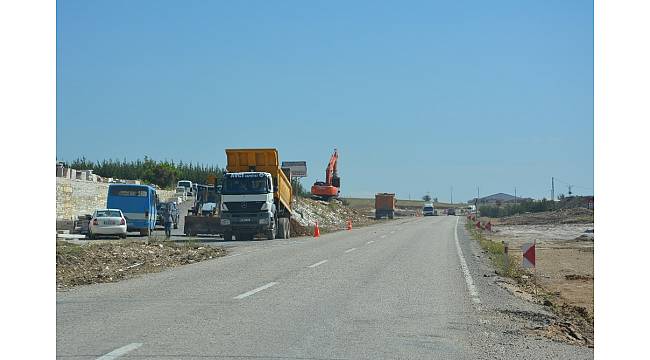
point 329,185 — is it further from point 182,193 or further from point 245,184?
point 245,184

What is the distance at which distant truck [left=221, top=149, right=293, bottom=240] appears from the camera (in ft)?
117

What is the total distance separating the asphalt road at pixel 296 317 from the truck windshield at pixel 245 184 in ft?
53.7

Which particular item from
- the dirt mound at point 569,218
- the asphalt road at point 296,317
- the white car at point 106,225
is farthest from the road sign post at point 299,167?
the asphalt road at point 296,317

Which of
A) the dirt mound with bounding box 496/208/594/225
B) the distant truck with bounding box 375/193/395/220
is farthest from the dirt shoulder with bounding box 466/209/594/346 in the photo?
the distant truck with bounding box 375/193/395/220

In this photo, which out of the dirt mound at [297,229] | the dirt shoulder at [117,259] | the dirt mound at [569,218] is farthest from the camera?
the dirt mound at [569,218]

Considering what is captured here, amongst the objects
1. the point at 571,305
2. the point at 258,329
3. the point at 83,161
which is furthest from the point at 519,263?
the point at 83,161

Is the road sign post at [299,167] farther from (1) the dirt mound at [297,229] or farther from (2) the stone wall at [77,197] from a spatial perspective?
(1) the dirt mound at [297,229]

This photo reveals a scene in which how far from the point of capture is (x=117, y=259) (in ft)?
77.7

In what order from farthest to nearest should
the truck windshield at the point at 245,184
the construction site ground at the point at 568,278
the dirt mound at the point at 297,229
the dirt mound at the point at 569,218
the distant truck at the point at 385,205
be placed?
the distant truck at the point at 385,205 → the dirt mound at the point at 569,218 → the dirt mound at the point at 297,229 → the truck windshield at the point at 245,184 → the construction site ground at the point at 568,278

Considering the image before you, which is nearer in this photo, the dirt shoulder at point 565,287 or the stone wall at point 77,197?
the dirt shoulder at point 565,287

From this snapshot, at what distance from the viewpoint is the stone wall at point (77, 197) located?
4678 centimetres

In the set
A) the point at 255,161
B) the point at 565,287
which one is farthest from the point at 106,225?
the point at 565,287

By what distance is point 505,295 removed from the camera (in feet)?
51.1

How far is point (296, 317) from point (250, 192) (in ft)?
81.7
